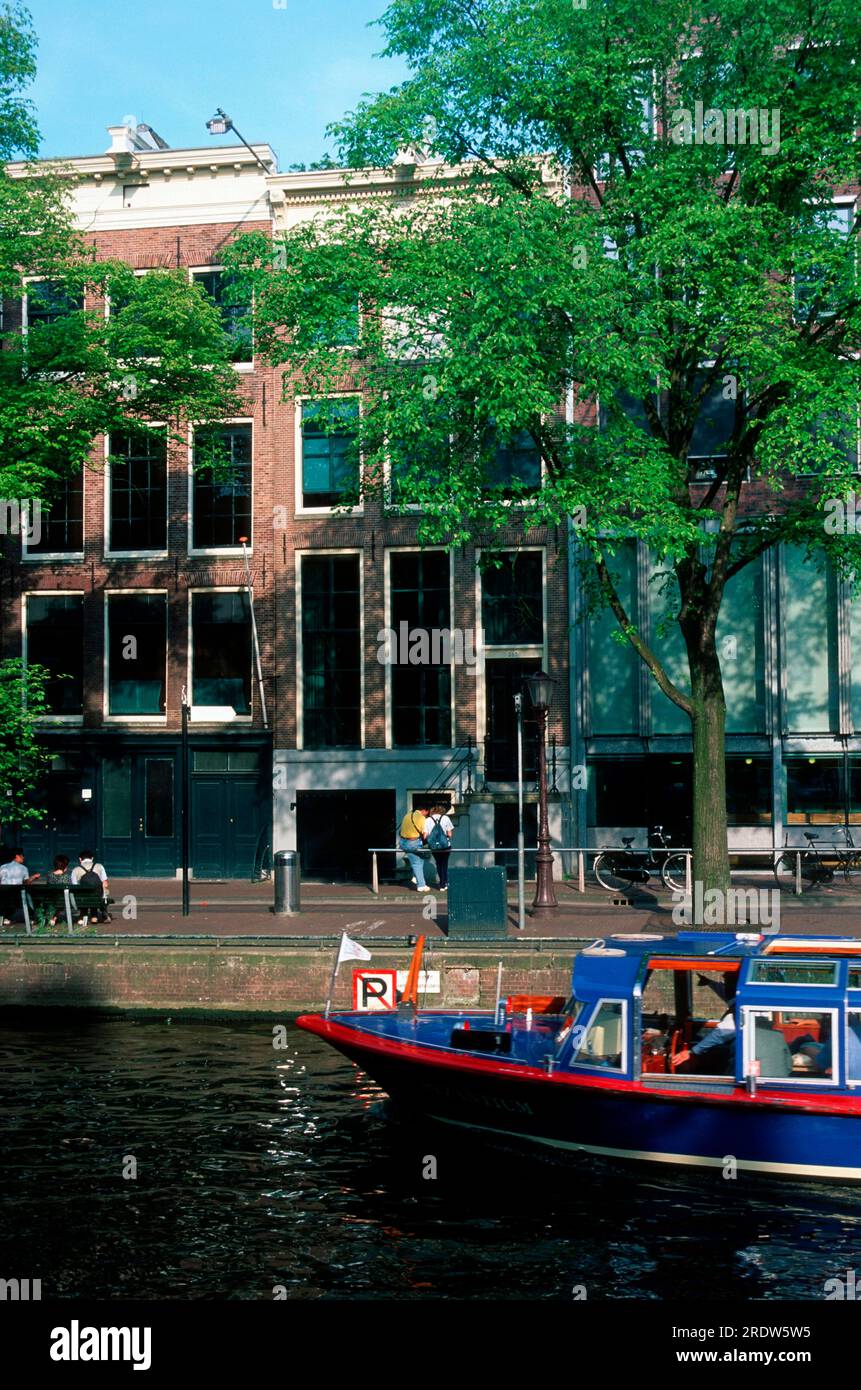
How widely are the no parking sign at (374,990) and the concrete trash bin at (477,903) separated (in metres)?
4.95

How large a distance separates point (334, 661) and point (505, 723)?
171 inches

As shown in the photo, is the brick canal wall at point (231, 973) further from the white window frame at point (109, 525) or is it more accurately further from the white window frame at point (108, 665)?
the white window frame at point (109, 525)

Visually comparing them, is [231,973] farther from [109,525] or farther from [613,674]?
[109,525]

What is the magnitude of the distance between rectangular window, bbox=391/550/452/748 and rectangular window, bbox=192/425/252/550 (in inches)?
159

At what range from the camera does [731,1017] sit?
1405cm

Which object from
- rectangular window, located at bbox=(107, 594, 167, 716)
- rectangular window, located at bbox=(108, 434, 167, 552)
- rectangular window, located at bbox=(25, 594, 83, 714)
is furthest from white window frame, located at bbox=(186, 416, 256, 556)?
rectangular window, located at bbox=(25, 594, 83, 714)

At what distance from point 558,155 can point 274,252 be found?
4.81m

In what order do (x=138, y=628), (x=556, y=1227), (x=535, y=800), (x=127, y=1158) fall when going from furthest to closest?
(x=138, y=628) → (x=535, y=800) → (x=127, y=1158) → (x=556, y=1227)

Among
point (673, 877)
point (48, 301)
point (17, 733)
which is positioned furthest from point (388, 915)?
point (48, 301)

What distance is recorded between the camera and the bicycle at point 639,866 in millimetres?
Result: 26578

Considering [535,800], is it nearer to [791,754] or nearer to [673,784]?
[673,784]

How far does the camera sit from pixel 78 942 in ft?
74.3
